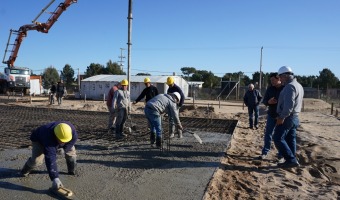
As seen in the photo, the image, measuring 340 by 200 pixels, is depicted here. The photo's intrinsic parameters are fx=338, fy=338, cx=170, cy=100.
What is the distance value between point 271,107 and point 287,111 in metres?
0.85

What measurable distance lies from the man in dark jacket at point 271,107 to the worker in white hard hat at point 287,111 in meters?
0.48

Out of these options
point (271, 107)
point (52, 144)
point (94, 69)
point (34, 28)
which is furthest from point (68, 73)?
point (52, 144)

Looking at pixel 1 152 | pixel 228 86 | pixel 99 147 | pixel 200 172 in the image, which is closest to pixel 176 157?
pixel 200 172

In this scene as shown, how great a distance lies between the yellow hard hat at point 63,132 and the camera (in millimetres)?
4043

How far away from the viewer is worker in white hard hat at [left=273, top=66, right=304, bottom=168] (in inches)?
202

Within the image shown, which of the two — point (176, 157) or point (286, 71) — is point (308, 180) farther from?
point (176, 157)

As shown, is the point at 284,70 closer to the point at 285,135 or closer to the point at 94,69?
the point at 285,135

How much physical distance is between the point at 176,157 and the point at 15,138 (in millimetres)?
4117

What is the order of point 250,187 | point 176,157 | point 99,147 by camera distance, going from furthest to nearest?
point 99,147 → point 176,157 → point 250,187

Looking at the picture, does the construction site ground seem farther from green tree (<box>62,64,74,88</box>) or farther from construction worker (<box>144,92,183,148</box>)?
green tree (<box>62,64,74,88</box>)

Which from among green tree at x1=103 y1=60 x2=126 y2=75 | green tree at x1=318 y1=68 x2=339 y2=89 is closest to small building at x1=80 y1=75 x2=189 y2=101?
green tree at x1=103 y1=60 x2=126 y2=75

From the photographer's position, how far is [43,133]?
4.20m

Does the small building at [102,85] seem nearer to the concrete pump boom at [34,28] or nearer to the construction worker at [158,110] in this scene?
the concrete pump boom at [34,28]

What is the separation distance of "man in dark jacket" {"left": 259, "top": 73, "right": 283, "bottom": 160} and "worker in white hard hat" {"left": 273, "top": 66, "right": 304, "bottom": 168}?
481 mm
